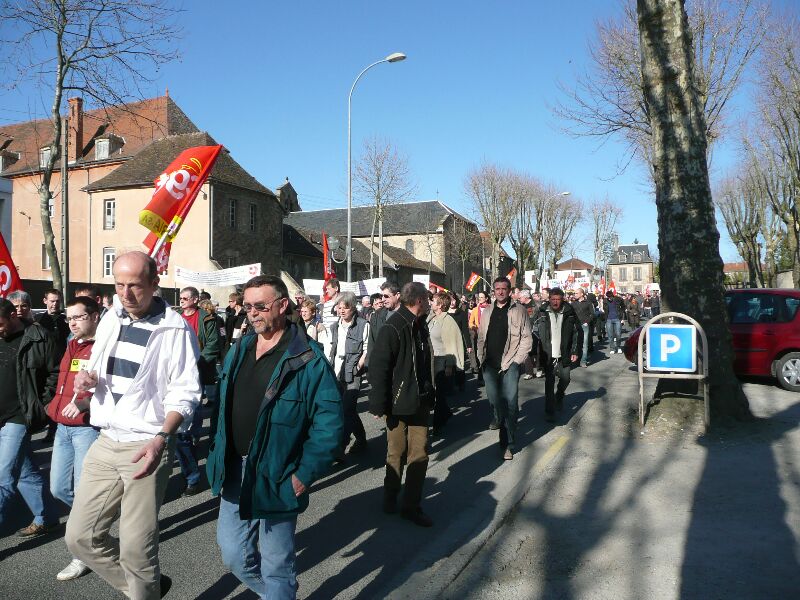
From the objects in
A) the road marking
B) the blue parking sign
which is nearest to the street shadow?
the blue parking sign

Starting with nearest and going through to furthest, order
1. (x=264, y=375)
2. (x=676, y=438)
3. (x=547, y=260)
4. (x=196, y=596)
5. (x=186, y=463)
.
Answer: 1. (x=264, y=375)
2. (x=196, y=596)
3. (x=186, y=463)
4. (x=676, y=438)
5. (x=547, y=260)

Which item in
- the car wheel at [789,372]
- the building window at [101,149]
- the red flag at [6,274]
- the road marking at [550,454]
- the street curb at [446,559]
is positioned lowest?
the street curb at [446,559]

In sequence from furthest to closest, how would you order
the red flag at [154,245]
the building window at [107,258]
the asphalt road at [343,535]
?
the building window at [107,258]
the red flag at [154,245]
the asphalt road at [343,535]

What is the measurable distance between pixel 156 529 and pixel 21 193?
5044cm

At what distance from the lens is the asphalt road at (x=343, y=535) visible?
13.5 feet

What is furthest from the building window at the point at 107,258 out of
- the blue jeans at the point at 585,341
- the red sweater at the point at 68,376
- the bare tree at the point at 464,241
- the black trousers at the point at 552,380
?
the red sweater at the point at 68,376

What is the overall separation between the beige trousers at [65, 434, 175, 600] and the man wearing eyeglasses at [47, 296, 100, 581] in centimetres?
103

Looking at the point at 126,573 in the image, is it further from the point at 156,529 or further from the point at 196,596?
the point at 196,596

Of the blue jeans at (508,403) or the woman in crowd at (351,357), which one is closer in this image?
the blue jeans at (508,403)

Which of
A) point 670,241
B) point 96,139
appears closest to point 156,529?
point 670,241

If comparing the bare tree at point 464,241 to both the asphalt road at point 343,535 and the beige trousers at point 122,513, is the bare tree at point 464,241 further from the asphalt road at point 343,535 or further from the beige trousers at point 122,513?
the beige trousers at point 122,513

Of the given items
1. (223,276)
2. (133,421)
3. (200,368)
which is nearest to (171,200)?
(200,368)

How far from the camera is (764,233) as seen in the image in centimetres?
4078

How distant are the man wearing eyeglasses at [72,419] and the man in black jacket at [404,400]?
207 cm
